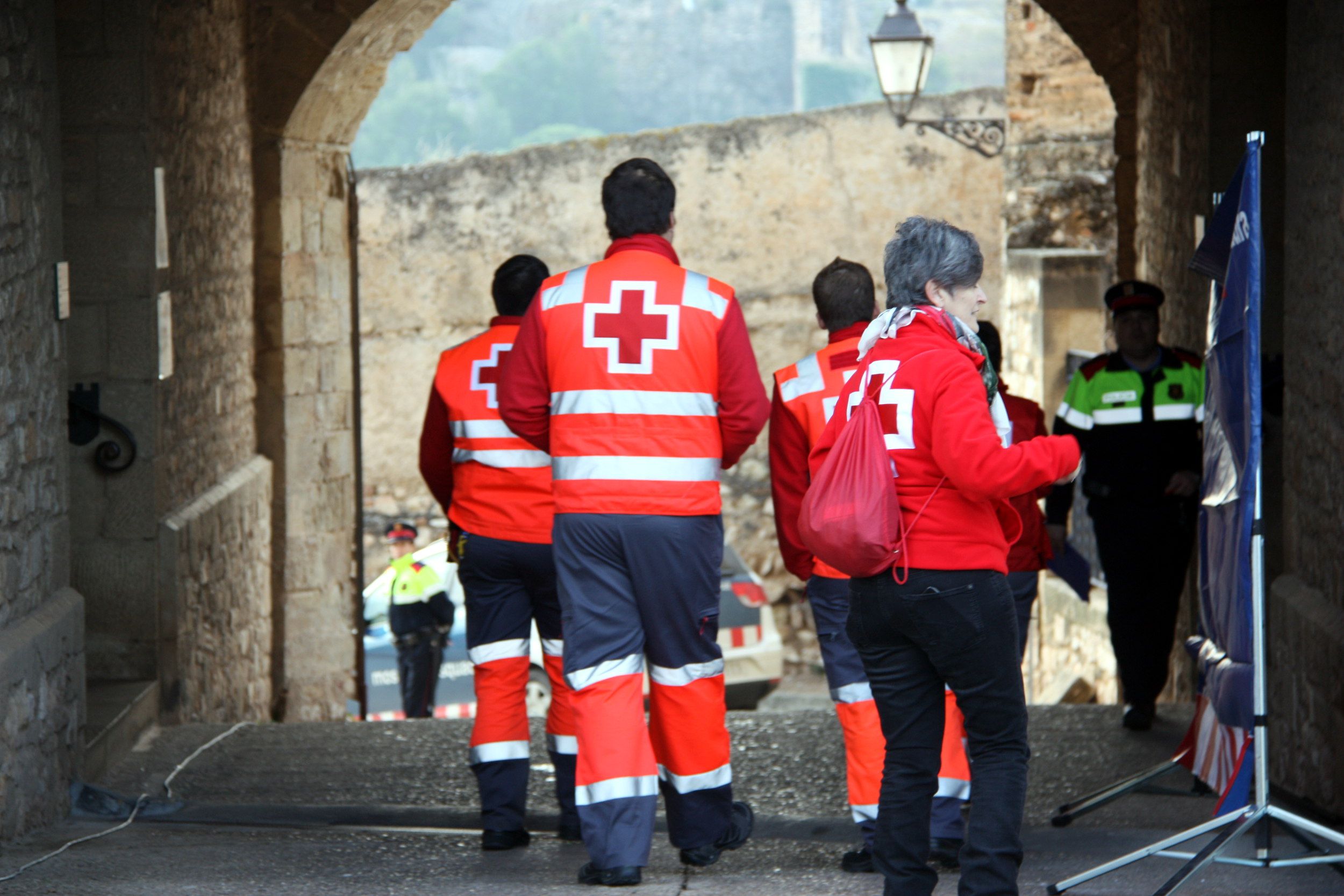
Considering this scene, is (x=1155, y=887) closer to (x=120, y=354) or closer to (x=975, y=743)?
(x=975, y=743)

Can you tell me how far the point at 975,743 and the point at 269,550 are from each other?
16.3 feet

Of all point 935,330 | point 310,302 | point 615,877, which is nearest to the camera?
point 935,330

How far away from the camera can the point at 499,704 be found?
153 inches

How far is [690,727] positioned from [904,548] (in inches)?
33.4

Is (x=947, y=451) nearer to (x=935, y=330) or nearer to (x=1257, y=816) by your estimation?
(x=935, y=330)

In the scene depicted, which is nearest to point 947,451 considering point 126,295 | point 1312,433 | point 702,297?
point 702,297

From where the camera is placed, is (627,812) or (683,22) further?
(683,22)

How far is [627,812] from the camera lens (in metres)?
3.44

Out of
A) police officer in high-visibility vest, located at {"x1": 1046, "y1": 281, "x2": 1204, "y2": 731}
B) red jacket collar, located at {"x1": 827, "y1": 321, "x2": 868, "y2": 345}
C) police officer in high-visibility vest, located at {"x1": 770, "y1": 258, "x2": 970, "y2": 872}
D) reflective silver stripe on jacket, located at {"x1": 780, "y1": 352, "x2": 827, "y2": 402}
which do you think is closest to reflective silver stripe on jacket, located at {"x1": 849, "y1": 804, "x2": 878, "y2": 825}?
police officer in high-visibility vest, located at {"x1": 770, "y1": 258, "x2": 970, "y2": 872}

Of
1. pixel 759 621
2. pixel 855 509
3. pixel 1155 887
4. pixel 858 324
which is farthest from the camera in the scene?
pixel 759 621

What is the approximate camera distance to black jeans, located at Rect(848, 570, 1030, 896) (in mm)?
2875

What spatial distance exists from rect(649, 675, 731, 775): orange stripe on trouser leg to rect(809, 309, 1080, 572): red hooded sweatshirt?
2.67ft

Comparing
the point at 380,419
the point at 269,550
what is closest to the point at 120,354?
the point at 269,550

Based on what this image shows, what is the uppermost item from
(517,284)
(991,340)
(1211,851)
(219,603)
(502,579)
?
(517,284)
